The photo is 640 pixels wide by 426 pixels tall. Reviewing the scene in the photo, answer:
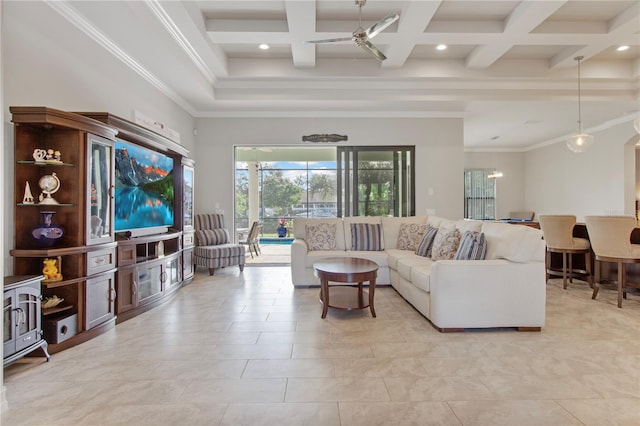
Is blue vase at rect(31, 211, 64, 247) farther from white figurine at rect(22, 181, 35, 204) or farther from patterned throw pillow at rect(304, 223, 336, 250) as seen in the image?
patterned throw pillow at rect(304, 223, 336, 250)

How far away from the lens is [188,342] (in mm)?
2807

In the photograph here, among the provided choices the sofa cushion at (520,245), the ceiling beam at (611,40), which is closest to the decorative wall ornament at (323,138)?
the ceiling beam at (611,40)

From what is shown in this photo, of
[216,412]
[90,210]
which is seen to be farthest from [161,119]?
[216,412]

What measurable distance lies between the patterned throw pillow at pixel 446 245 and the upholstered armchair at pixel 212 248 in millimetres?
3284

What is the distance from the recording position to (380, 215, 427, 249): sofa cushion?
516cm

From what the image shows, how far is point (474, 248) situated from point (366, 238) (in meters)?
1.96

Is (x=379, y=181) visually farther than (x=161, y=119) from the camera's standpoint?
Yes

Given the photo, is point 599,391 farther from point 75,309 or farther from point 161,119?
point 161,119

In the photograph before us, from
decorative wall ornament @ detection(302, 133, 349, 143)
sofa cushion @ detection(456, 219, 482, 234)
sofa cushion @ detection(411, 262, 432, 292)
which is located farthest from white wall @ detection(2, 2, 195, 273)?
sofa cushion @ detection(456, 219, 482, 234)

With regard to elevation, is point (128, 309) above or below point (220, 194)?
below

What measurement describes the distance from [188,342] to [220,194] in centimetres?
388

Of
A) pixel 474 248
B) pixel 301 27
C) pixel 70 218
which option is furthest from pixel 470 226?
pixel 70 218

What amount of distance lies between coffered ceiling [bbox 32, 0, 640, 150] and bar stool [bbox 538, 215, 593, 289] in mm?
2096

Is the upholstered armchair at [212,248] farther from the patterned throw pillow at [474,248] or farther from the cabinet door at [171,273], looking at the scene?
the patterned throw pillow at [474,248]
